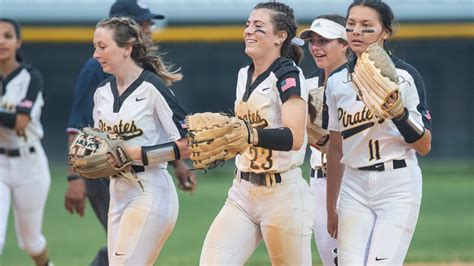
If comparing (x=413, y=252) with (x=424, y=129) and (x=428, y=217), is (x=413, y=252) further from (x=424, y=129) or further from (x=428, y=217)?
(x=424, y=129)

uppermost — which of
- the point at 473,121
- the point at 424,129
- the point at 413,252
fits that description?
the point at 424,129

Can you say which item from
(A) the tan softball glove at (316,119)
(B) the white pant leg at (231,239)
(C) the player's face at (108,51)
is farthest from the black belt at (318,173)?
(C) the player's face at (108,51)

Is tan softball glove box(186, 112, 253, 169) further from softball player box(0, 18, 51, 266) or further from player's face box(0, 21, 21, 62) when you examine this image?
player's face box(0, 21, 21, 62)

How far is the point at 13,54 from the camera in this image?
8.08 metres

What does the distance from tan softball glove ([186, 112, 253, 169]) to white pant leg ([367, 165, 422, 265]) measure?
81cm

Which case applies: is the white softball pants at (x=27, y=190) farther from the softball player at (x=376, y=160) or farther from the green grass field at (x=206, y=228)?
the softball player at (x=376, y=160)

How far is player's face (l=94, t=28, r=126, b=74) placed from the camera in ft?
18.9

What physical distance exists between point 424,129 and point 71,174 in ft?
9.52

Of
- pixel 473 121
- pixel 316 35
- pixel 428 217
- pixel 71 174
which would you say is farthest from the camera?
pixel 473 121

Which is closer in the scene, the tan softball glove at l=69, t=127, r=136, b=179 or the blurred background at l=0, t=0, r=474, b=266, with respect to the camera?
the tan softball glove at l=69, t=127, r=136, b=179

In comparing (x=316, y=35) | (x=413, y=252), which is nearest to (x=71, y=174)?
(x=316, y=35)

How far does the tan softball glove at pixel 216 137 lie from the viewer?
4930 millimetres

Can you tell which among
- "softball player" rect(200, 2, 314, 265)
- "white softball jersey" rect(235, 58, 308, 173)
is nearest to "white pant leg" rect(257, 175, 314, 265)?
"softball player" rect(200, 2, 314, 265)

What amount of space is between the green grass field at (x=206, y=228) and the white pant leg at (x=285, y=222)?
14.8ft
